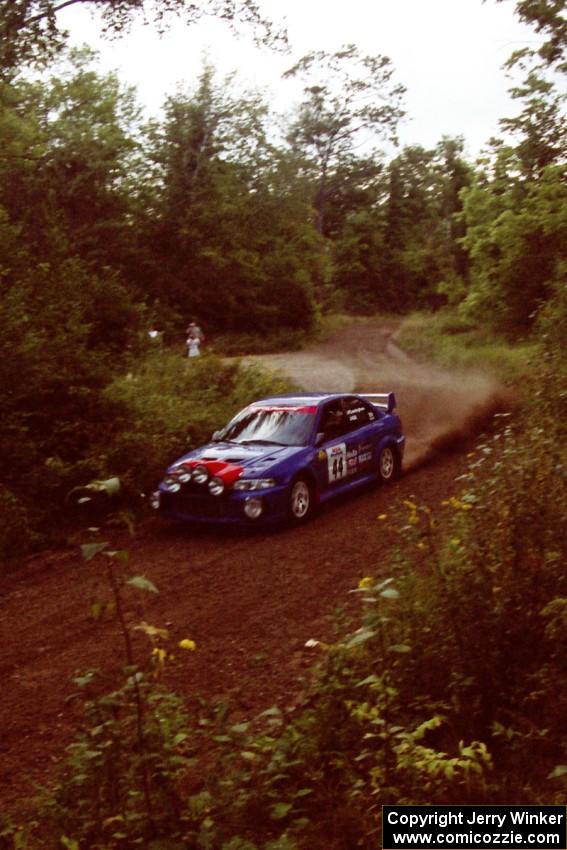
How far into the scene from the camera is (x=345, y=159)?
6406 centimetres

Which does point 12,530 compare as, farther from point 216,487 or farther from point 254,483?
point 254,483

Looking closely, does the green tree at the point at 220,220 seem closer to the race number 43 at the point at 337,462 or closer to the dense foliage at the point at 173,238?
the dense foliage at the point at 173,238

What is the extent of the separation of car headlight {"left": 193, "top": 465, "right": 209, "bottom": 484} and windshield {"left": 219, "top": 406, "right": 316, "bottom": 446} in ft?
3.91

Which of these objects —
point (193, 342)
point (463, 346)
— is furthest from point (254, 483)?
point (463, 346)

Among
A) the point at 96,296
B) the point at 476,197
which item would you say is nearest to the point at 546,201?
the point at 476,197

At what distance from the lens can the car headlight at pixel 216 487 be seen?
39.1ft

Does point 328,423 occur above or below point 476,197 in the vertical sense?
below

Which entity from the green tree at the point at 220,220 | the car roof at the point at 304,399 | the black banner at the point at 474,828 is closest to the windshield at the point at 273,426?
the car roof at the point at 304,399

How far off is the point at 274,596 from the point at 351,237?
5877 centimetres

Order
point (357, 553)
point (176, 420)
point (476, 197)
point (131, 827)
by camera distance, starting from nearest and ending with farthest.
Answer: point (131, 827)
point (357, 553)
point (176, 420)
point (476, 197)

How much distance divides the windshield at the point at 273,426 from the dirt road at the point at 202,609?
1.24 m

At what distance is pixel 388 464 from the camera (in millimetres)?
15070

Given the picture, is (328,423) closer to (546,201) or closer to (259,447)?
(259,447)

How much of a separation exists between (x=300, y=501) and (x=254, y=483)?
873mm
